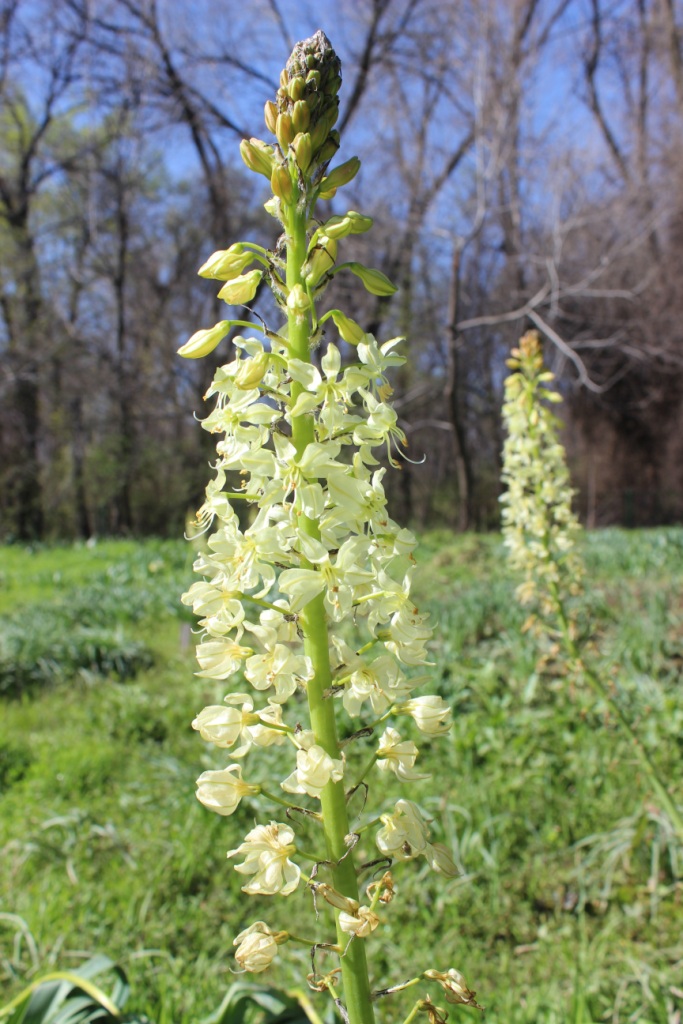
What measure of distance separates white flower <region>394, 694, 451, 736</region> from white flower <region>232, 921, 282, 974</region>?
1.34 feet

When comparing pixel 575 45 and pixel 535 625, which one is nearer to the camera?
pixel 535 625

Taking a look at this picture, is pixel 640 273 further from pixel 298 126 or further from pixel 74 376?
pixel 298 126

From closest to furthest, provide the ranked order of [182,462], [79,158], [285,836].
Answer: [285,836], [79,158], [182,462]

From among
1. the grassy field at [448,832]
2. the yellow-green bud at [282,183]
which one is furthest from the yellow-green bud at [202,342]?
the grassy field at [448,832]

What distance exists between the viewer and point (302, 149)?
47.8 inches

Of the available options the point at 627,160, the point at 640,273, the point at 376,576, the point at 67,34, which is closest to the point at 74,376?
the point at 67,34

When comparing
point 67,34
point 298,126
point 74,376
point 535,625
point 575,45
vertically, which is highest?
point 575,45

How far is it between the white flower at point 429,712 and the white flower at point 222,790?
0.30m

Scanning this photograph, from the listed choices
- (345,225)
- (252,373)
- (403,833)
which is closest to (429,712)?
(403,833)

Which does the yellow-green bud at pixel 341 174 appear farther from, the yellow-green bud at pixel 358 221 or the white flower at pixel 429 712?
the white flower at pixel 429 712

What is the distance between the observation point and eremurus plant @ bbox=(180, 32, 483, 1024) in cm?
113

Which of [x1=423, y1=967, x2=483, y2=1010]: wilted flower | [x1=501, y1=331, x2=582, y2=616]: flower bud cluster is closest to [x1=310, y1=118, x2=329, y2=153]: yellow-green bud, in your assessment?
[x1=423, y1=967, x2=483, y2=1010]: wilted flower

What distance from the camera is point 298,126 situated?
1.24m

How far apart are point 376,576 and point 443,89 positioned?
41.8ft
